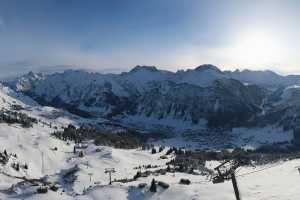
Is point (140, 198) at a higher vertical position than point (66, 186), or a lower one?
higher

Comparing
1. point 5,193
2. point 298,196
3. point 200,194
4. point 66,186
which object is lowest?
point 66,186

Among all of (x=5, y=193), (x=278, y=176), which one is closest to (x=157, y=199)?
(x=278, y=176)

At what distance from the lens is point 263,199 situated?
57844 millimetres

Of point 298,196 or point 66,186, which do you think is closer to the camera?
point 298,196

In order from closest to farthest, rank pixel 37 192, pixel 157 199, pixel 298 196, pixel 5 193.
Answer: pixel 298 196, pixel 157 199, pixel 37 192, pixel 5 193

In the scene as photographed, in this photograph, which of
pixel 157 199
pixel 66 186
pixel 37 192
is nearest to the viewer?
pixel 157 199

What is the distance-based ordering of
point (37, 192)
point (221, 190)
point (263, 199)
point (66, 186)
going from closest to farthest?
point (263, 199) < point (221, 190) < point (37, 192) < point (66, 186)

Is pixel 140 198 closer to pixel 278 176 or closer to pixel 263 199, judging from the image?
pixel 278 176

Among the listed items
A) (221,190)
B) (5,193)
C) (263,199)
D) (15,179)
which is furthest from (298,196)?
(15,179)

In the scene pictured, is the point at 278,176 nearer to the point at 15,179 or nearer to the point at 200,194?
the point at 200,194

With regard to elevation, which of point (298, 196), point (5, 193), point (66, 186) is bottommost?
point (66, 186)

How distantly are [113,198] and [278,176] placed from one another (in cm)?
3148

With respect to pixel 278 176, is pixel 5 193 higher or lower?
lower

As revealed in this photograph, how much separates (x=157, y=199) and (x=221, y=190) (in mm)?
14290
